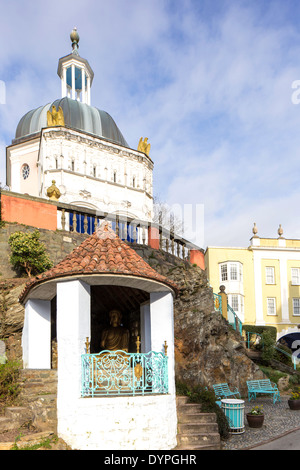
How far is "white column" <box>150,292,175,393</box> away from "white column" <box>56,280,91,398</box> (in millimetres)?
1806

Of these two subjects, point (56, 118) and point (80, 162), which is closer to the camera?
point (56, 118)

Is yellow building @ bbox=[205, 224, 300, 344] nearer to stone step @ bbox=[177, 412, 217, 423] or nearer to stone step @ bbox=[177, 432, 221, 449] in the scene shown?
stone step @ bbox=[177, 412, 217, 423]

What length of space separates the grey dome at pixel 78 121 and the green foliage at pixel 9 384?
23.9 meters

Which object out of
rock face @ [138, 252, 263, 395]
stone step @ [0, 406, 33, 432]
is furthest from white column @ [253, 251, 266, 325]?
stone step @ [0, 406, 33, 432]

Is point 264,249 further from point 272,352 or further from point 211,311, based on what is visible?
point 211,311

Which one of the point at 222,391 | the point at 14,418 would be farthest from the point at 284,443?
the point at 14,418

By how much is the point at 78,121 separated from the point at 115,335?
23.9 m

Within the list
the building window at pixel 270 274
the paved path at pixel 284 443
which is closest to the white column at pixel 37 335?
the paved path at pixel 284 443

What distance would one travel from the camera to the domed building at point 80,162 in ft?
101

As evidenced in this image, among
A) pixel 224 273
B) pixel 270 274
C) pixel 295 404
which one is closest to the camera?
pixel 295 404

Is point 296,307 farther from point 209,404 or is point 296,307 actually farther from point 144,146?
point 209,404

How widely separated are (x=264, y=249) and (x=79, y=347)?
110ft

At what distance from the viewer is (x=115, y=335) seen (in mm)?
12875

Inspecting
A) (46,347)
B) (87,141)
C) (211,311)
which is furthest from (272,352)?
(87,141)
